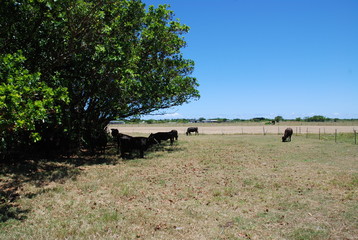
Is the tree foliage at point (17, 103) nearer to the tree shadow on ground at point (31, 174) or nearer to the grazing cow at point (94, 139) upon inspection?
the tree shadow on ground at point (31, 174)

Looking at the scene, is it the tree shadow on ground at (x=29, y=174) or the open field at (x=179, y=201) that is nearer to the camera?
the open field at (x=179, y=201)

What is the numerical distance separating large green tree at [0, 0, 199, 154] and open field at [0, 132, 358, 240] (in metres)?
3.84

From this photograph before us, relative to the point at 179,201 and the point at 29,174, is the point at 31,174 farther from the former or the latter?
the point at 179,201

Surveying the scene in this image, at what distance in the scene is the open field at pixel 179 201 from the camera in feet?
21.1

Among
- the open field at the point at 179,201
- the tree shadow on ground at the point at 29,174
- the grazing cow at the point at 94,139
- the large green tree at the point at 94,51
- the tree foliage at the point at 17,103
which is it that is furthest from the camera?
the grazing cow at the point at 94,139

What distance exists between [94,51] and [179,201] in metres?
9.40

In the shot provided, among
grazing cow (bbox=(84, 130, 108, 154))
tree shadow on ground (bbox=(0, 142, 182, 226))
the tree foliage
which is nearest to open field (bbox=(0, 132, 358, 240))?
tree shadow on ground (bbox=(0, 142, 182, 226))

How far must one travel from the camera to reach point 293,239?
A: 5.99 m

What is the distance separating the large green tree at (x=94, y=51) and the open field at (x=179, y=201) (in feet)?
12.6

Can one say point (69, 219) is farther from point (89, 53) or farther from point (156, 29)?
point (156, 29)

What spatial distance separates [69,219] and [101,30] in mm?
9752

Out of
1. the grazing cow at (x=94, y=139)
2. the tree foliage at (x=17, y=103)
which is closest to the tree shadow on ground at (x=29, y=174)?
the grazing cow at (x=94, y=139)

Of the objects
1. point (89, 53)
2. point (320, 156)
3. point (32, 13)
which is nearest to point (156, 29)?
point (89, 53)

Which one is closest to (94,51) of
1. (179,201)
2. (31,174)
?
(31,174)
